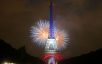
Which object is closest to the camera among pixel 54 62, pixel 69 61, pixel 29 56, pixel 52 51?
pixel 54 62

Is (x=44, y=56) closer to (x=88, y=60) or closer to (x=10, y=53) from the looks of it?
(x=10, y=53)

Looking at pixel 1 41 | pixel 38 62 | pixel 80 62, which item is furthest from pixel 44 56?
pixel 80 62

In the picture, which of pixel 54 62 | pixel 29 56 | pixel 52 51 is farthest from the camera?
pixel 29 56

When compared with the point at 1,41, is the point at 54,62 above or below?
below

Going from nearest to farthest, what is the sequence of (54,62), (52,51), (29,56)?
1. (54,62)
2. (52,51)
3. (29,56)

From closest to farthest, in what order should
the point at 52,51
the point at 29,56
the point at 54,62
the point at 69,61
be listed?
1. the point at 54,62
2. the point at 52,51
3. the point at 29,56
4. the point at 69,61

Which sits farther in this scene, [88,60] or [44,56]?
[88,60]

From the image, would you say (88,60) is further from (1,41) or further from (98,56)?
(1,41)

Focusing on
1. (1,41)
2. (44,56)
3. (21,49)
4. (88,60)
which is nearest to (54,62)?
(44,56)

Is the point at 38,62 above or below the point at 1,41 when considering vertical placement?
below
